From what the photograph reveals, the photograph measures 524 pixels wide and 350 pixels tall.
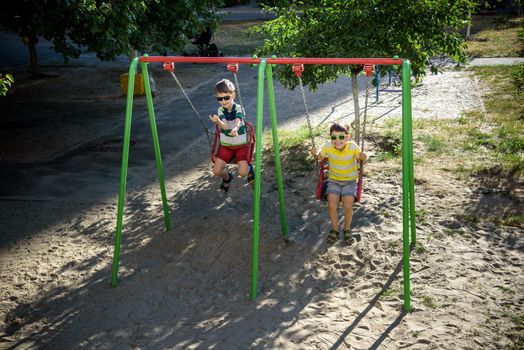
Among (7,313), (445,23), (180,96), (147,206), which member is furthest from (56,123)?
(445,23)

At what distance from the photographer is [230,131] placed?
626 centimetres

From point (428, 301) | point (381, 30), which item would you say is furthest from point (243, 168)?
point (428, 301)

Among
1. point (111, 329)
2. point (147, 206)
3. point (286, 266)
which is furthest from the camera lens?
point (147, 206)

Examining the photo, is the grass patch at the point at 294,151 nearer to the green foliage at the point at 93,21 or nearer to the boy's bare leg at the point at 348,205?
the boy's bare leg at the point at 348,205

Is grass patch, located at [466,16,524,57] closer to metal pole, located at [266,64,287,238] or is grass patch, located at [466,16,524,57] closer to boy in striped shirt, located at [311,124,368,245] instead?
boy in striped shirt, located at [311,124,368,245]

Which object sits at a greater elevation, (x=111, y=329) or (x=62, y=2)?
(x=62, y=2)

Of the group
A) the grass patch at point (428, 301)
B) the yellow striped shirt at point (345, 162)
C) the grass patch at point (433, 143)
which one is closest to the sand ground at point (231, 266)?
the grass patch at point (428, 301)

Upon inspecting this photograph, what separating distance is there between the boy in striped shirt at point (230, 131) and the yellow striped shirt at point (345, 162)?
118 cm

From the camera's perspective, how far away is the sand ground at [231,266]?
4.41m

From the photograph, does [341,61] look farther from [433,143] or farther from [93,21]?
[93,21]

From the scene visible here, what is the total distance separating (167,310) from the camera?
4781 millimetres

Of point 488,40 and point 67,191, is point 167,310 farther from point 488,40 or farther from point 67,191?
point 488,40

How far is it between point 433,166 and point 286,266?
10.5 feet

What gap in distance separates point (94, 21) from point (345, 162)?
15.0 feet
